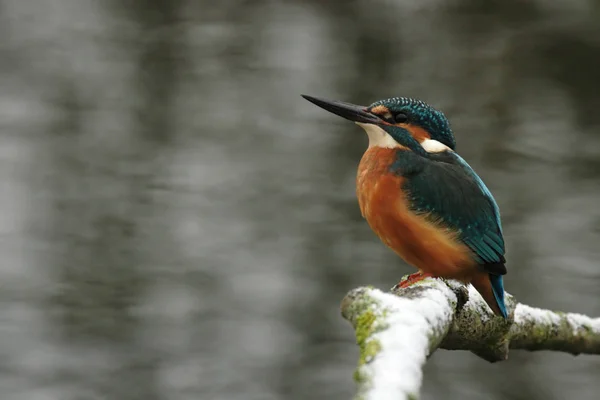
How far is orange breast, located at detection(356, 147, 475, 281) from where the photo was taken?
193cm

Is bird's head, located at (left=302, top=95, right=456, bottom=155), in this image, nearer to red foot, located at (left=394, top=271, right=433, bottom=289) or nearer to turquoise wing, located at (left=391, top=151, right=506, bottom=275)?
turquoise wing, located at (left=391, top=151, right=506, bottom=275)

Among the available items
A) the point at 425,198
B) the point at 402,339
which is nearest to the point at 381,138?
the point at 425,198

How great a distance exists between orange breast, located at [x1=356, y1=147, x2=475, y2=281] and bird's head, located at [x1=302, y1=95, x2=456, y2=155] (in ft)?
0.14

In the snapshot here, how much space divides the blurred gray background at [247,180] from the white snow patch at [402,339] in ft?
12.7

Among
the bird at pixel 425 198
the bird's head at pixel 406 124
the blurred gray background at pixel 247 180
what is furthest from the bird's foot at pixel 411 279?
the blurred gray background at pixel 247 180

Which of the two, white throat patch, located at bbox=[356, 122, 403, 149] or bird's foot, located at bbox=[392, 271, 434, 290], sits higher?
white throat patch, located at bbox=[356, 122, 403, 149]

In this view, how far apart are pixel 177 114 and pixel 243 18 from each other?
1.20 m

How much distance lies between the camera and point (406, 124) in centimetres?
210

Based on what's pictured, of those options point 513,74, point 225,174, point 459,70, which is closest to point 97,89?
point 225,174

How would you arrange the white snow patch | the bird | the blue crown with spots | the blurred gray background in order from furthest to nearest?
1. the blurred gray background
2. the blue crown with spots
3. the bird
4. the white snow patch

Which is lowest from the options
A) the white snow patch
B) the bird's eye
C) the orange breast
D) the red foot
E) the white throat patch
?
the red foot

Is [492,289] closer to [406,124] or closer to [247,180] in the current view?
[406,124]

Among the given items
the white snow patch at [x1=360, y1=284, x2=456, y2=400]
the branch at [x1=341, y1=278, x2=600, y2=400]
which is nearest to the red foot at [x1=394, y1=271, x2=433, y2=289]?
the branch at [x1=341, y1=278, x2=600, y2=400]

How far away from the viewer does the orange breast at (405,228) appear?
76.2 inches
